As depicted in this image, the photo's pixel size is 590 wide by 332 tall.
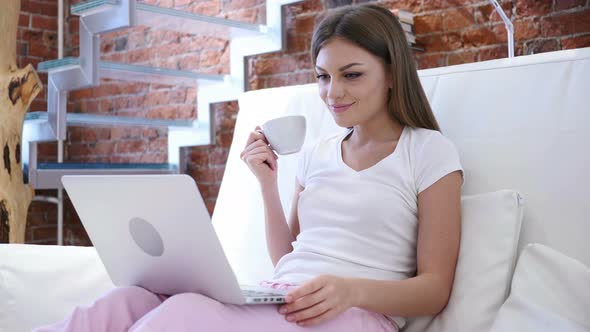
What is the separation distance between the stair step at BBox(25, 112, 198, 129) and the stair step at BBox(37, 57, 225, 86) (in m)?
0.19

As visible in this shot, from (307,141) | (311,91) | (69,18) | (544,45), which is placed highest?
(69,18)

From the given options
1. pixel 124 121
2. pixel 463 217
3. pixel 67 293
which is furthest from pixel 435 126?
pixel 124 121

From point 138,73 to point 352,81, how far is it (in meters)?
1.95

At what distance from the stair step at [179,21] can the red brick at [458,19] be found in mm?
901

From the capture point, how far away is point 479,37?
2830 mm

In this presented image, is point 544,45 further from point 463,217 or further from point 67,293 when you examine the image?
point 67,293

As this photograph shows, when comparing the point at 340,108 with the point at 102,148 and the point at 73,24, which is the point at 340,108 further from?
the point at 73,24

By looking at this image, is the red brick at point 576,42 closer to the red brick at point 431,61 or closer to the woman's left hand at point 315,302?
the red brick at point 431,61

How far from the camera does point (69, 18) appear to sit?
462cm

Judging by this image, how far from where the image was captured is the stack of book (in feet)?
9.43

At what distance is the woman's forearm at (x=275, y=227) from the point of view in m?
1.79

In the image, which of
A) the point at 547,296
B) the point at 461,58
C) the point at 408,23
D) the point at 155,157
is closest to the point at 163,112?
the point at 155,157

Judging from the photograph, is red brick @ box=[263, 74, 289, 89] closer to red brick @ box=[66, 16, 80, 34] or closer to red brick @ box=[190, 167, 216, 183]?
red brick @ box=[190, 167, 216, 183]

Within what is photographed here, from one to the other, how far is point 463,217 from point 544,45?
1351mm
